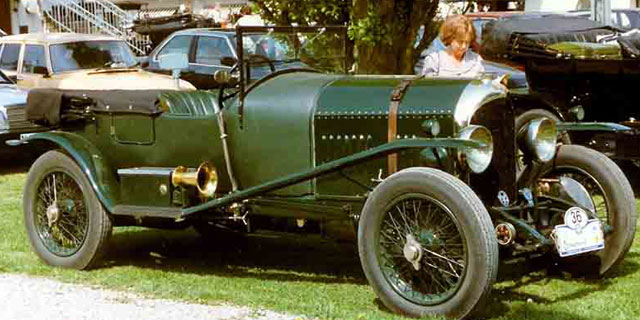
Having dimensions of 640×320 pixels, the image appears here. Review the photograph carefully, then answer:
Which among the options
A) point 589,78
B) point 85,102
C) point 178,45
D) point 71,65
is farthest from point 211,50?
point 85,102

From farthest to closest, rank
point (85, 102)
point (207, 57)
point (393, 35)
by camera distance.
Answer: point (207, 57) → point (393, 35) → point (85, 102)

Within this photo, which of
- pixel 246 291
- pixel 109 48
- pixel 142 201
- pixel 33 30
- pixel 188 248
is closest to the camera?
pixel 246 291

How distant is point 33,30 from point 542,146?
25.4 m

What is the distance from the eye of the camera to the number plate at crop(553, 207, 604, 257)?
6270 mm

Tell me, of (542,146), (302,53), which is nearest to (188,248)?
(302,53)

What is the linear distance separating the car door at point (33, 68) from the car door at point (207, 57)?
229 centimetres

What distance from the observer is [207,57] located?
16969 mm

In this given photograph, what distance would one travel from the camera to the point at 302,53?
25.2ft

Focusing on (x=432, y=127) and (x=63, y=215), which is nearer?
(x=432, y=127)

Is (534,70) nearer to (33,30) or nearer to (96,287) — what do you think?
(96,287)

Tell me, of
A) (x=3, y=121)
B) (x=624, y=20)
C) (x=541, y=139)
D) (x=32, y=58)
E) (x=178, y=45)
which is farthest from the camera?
(x=624, y=20)

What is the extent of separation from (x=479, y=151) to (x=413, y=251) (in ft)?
2.25

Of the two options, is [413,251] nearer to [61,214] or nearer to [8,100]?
[61,214]

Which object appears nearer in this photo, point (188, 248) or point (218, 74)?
point (218, 74)
